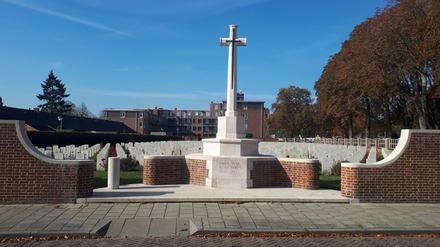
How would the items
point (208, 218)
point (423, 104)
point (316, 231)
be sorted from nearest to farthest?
point (316, 231) → point (208, 218) → point (423, 104)

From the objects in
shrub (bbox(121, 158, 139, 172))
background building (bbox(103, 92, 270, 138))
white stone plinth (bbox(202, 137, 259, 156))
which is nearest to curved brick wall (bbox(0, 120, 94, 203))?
white stone plinth (bbox(202, 137, 259, 156))

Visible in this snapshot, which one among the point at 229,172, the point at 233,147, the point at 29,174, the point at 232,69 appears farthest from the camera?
the point at 232,69

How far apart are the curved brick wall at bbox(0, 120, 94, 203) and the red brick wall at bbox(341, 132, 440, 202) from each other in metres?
6.35

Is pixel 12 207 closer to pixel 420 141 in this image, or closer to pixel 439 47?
pixel 420 141

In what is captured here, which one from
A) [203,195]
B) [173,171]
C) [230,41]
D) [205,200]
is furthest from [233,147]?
[230,41]

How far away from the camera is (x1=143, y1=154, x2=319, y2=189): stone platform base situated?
8891mm

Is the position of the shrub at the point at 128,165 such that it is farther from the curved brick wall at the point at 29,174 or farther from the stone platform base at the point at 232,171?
the curved brick wall at the point at 29,174

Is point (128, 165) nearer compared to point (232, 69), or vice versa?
point (232, 69)

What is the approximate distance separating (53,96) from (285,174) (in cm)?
7587

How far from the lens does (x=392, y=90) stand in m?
24.7

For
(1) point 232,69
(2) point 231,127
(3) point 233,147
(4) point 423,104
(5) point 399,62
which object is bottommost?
(3) point 233,147

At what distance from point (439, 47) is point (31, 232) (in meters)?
23.6

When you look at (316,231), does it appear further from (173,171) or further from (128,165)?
(128,165)

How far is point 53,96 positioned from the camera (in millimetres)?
73188
